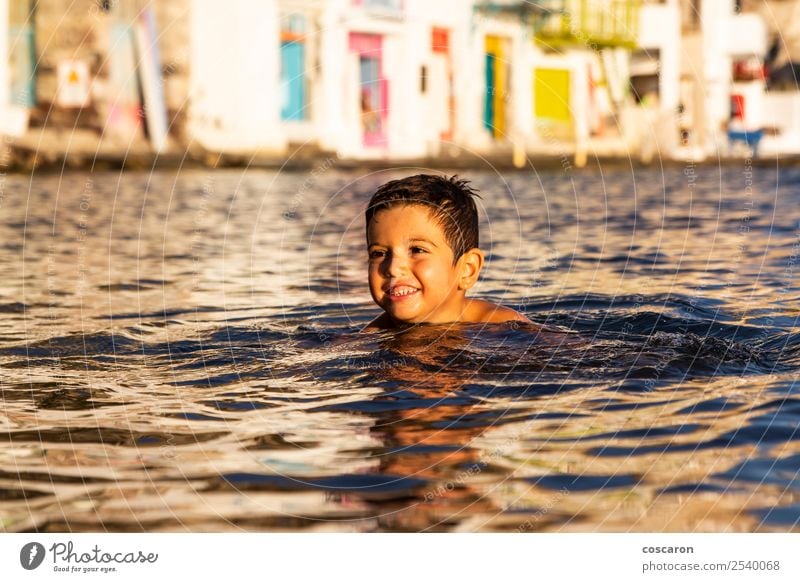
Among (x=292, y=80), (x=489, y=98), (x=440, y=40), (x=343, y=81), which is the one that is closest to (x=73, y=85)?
(x=292, y=80)

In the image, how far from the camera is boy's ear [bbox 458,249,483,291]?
5.40 m

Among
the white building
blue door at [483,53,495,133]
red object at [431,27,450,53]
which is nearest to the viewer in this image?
the white building

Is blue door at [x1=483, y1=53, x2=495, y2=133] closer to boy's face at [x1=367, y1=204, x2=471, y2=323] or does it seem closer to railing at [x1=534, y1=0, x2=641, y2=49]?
railing at [x1=534, y1=0, x2=641, y2=49]

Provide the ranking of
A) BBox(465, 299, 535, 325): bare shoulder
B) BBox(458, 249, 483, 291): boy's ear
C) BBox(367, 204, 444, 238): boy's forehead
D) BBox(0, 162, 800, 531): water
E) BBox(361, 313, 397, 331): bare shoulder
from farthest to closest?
BBox(465, 299, 535, 325): bare shoulder
BBox(361, 313, 397, 331): bare shoulder
BBox(458, 249, 483, 291): boy's ear
BBox(367, 204, 444, 238): boy's forehead
BBox(0, 162, 800, 531): water

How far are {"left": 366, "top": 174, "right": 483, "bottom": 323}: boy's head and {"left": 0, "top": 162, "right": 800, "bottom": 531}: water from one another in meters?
0.18

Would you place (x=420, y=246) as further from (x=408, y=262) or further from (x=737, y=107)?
(x=737, y=107)

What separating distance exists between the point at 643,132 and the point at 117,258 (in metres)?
24.9

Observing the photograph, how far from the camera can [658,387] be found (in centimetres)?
458

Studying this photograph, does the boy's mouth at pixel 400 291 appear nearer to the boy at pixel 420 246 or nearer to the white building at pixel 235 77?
the boy at pixel 420 246

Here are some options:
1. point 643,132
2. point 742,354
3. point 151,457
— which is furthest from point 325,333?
point 643,132

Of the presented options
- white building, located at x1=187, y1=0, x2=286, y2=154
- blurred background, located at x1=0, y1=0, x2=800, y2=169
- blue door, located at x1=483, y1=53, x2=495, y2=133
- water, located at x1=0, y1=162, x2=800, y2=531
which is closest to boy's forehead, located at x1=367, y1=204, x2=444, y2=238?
water, located at x1=0, y1=162, x2=800, y2=531

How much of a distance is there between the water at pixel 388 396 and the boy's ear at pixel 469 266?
0.20 metres

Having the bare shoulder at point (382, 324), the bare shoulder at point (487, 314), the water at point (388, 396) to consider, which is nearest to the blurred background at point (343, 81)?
the water at point (388, 396)
